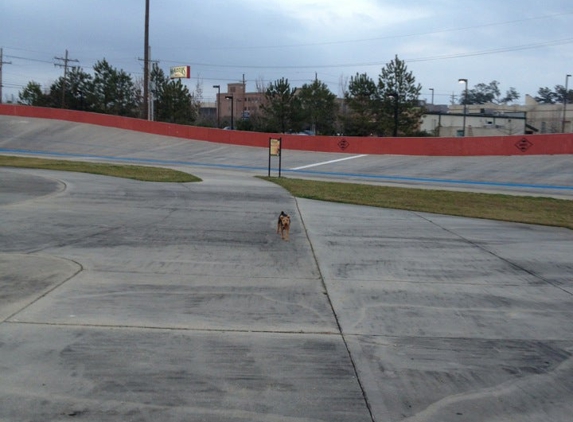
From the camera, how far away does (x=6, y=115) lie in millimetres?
63531

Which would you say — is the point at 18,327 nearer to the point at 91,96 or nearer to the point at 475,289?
the point at 475,289

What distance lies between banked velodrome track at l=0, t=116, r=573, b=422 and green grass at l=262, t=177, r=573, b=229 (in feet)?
6.88

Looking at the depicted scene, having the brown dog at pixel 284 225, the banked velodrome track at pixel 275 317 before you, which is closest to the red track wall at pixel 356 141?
the banked velodrome track at pixel 275 317

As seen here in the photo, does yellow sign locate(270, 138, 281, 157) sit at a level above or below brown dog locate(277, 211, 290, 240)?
above

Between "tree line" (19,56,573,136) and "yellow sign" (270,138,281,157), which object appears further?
"tree line" (19,56,573,136)

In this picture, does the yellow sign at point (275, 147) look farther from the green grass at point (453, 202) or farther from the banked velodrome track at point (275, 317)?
the banked velodrome track at point (275, 317)

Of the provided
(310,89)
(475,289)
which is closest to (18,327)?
(475,289)

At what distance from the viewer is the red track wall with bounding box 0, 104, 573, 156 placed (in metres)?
38.8

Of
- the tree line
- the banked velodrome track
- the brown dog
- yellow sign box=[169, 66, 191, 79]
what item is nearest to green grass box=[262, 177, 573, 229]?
the banked velodrome track

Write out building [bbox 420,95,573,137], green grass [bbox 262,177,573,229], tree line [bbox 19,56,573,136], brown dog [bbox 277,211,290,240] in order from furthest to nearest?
building [bbox 420,95,573,137]
tree line [bbox 19,56,573,136]
green grass [bbox 262,177,573,229]
brown dog [bbox 277,211,290,240]

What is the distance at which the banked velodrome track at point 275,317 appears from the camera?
4.92 meters

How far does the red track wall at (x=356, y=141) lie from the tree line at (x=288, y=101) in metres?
9.98

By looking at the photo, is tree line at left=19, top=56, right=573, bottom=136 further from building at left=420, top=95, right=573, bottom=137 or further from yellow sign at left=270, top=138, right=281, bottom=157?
yellow sign at left=270, top=138, right=281, bottom=157

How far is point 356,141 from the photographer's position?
154ft
